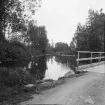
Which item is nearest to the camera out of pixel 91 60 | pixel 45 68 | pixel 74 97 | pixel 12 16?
pixel 74 97

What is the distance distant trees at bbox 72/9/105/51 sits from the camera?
2739 cm

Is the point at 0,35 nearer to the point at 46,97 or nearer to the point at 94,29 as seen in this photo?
the point at 46,97

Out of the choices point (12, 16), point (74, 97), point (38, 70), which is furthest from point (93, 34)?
point (74, 97)

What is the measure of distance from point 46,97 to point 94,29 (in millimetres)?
26052

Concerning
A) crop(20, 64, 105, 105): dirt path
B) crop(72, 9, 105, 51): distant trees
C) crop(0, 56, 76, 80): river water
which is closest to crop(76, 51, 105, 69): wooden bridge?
crop(0, 56, 76, 80): river water

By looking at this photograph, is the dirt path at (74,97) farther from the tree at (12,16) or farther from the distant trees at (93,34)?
the distant trees at (93,34)

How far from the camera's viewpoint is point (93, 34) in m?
28.7

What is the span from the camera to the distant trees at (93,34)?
27.4 meters

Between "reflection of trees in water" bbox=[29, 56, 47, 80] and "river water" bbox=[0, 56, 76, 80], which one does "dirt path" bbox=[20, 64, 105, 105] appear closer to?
"river water" bbox=[0, 56, 76, 80]

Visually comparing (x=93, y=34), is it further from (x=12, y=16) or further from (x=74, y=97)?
(x=74, y=97)

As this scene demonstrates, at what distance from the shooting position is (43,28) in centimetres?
7044

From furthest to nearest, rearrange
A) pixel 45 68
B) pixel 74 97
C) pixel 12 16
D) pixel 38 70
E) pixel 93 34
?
pixel 93 34, pixel 45 68, pixel 38 70, pixel 12 16, pixel 74 97

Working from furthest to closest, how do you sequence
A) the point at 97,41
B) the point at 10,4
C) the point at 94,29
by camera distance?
the point at 94,29, the point at 97,41, the point at 10,4

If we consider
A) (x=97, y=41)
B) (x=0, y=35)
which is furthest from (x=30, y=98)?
(x=97, y=41)
